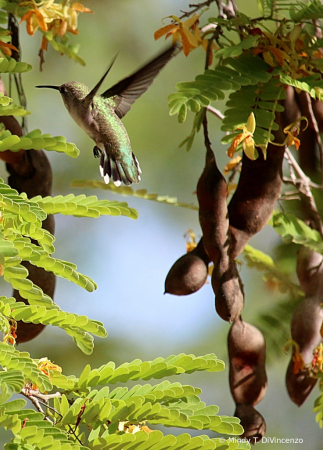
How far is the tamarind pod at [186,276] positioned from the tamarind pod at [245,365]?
0.21m

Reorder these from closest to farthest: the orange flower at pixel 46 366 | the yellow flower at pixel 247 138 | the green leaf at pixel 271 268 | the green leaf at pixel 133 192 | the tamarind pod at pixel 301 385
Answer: the orange flower at pixel 46 366 → the yellow flower at pixel 247 138 → the tamarind pod at pixel 301 385 → the green leaf at pixel 133 192 → the green leaf at pixel 271 268

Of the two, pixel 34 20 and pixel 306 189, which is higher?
pixel 34 20

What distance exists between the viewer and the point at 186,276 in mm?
1379

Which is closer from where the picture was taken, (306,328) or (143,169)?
(306,328)

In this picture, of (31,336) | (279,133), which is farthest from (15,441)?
(279,133)

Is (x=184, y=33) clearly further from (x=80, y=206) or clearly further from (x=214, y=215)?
(x=80, y=206)

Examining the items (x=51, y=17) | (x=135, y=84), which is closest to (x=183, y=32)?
(x=135, y=84)

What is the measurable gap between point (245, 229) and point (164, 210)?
259cm

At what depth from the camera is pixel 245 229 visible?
1.40 metres

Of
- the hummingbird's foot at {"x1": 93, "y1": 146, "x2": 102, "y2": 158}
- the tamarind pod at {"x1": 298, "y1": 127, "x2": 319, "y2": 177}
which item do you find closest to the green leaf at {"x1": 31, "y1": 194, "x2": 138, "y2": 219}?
the hummingbird's foot at {"x1": 93, "y1": 146, "x2": 102, "y2": 158}

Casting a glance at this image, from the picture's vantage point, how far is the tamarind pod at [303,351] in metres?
1.59

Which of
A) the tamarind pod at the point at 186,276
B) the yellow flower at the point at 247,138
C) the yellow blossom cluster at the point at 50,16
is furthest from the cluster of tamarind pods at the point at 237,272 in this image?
the yellow blossom cluster at the point at 50,16

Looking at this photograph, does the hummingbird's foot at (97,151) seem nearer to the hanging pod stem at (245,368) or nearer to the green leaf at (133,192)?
the green leaf at (133,192)

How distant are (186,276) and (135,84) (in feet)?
1.66
